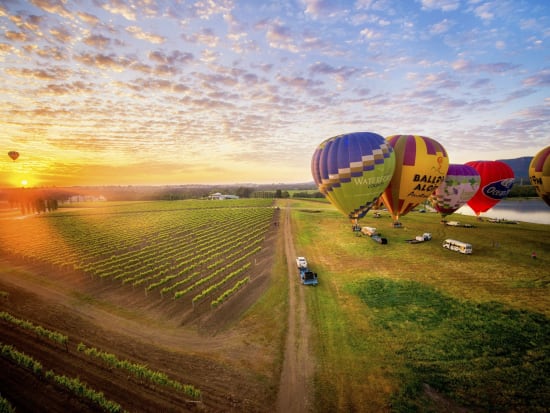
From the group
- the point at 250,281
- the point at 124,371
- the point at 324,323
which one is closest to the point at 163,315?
the point at 124,371

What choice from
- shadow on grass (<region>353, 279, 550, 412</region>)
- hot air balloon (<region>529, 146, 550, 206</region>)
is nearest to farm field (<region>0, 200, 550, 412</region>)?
shadow on grass (<region>353, 279, 550, 412</region>)

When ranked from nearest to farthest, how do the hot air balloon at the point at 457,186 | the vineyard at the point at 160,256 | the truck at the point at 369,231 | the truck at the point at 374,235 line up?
the vineyard at the point at 160,256 → the hot air balloon at the point at 457,186 → the truck at the point at 374,235 → the truck at the point at 369,231

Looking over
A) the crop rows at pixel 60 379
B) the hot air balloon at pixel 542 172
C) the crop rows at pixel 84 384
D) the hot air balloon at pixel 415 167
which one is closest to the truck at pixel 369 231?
the hot air balloon at pixel 415 167

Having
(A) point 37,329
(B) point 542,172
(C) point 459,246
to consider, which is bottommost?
(A) point 37,329

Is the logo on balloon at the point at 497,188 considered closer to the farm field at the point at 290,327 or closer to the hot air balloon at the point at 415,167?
the farm field at the point at 290,327

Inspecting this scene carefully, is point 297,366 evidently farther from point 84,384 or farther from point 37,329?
point 37,329

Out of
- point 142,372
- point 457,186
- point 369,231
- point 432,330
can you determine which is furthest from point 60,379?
point 457,186
